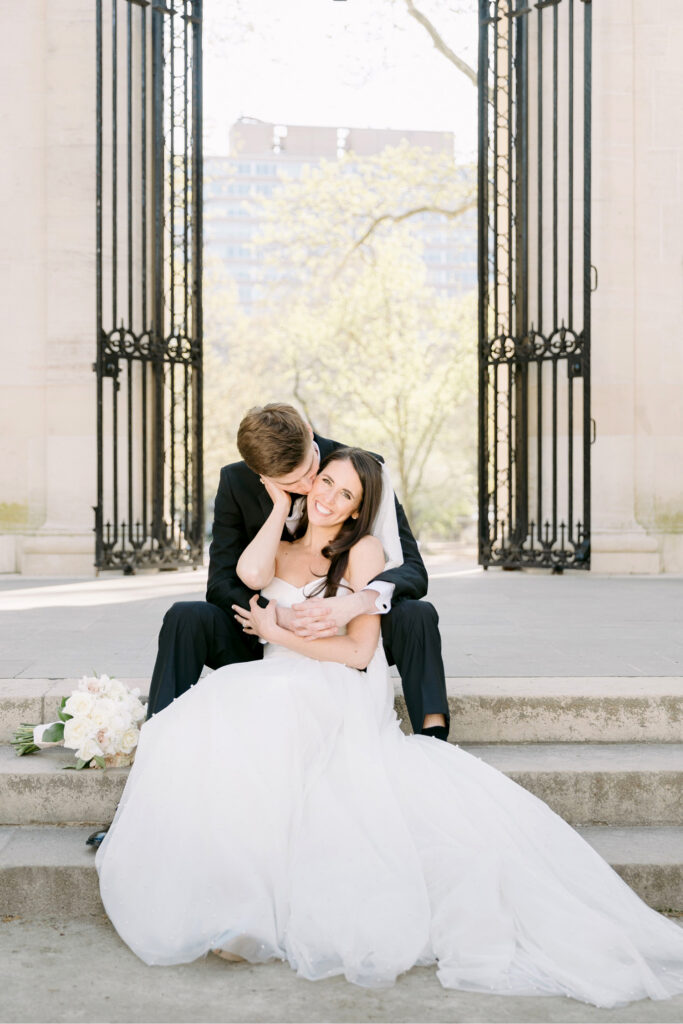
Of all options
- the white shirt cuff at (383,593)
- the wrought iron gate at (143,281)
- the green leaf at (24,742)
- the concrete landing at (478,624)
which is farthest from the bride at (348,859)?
the wrought iron gate at (143,281)

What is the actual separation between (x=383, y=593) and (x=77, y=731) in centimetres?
112

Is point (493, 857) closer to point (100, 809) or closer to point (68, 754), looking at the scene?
point (100, 809)

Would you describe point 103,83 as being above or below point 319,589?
above

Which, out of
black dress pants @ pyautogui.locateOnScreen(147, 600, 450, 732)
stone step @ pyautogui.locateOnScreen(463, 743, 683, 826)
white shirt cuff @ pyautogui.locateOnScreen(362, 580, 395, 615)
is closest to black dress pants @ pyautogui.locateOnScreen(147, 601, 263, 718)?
black dress pants @ pyautogui.locateOnScreen(147, 600, 450, 732)

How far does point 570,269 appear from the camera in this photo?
9617mm

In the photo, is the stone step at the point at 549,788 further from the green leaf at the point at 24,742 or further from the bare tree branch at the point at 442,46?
the bare tree branch at the point at 442,46

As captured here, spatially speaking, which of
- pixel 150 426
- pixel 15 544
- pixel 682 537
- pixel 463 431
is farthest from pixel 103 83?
pixel 463 431

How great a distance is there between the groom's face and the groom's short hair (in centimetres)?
4

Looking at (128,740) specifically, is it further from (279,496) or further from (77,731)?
(279,496)

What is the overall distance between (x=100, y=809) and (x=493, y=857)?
4.58 feet

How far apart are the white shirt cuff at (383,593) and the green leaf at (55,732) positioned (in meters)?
1.16

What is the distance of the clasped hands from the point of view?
366 centimetres

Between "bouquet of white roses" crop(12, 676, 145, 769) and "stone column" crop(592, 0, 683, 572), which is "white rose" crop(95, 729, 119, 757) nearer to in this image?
"bouquet of white roses" crop(12, 676, 145, 769)

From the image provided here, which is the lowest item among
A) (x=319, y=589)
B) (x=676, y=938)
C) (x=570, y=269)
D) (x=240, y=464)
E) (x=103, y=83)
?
(x=676, y=938)
